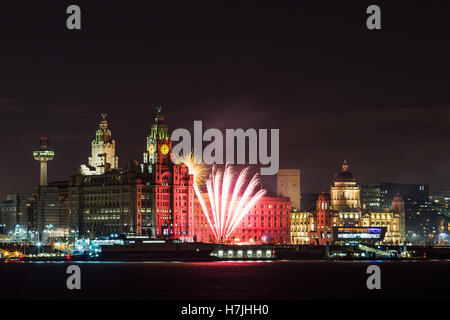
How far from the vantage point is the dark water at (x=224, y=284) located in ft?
440

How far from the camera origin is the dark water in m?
134

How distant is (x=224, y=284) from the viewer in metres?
150
